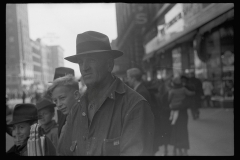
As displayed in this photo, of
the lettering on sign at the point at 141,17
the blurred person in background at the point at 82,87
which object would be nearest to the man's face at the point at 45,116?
the blurred person in background at the point at 82,87

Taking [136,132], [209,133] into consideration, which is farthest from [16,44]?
[209,133]

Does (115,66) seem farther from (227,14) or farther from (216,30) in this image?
(216,30)

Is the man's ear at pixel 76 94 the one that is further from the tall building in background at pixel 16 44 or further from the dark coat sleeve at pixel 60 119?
the tall building in background at pixel 16 44

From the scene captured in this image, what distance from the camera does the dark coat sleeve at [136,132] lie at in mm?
1297

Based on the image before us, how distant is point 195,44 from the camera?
12.5 feet

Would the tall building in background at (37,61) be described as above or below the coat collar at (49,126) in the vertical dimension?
above

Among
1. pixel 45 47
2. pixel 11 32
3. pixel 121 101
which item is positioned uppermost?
pixel 11 32

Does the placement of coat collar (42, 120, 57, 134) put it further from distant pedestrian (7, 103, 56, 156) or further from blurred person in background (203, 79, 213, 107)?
blurred person in background (203, 79, 213, 107)

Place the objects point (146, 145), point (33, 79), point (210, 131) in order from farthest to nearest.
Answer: point (210, 131)
point (33, 79)
point (146, 145)

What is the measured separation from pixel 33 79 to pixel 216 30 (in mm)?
4415

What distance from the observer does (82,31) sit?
1.53m

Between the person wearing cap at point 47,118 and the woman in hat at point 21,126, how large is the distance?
82 mm

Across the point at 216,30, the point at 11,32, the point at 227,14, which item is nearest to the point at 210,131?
the point at 216,30

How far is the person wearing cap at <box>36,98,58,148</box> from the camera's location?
154 cm
